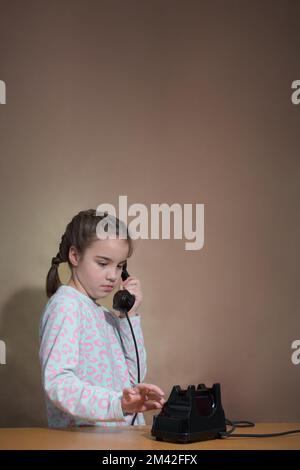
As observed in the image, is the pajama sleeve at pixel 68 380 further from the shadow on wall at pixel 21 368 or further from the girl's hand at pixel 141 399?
the shadow on wall at pixel 21 368

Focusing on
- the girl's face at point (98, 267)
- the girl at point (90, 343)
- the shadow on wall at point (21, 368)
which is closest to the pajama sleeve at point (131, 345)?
the girl at point (90, 343)

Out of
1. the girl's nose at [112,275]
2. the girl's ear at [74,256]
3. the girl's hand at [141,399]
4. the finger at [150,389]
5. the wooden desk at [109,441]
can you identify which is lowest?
the wooden desk at [109,441]

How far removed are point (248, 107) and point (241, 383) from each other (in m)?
0.88

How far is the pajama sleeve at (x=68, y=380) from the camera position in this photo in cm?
145

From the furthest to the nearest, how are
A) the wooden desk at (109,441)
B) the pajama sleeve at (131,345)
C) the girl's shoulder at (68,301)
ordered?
the pajama sleeve at (131,345) < the girl's shoulder at (68,301) < the wooden desk at (109,441)

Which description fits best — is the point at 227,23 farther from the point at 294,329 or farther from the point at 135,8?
the point at 294,329

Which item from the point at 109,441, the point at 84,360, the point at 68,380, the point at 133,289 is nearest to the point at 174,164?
the point at 133,289

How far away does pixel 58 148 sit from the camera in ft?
6.81

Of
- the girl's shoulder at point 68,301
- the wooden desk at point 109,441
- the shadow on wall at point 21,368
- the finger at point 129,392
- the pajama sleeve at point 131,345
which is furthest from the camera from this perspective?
the shadow on wall at point 21,368

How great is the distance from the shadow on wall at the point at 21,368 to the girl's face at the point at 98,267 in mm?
358

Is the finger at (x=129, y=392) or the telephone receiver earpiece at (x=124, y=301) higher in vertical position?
the telephone receiver earpiece at (x=124, y=301)

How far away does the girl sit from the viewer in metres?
1.45

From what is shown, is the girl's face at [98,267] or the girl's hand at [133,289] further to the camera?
the girl's hand at [133,289]
